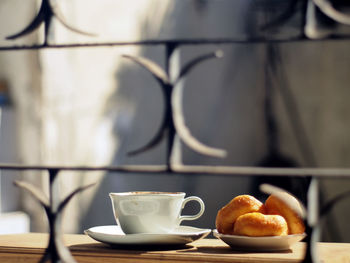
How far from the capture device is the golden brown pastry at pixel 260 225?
123cm

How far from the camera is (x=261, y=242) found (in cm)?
122

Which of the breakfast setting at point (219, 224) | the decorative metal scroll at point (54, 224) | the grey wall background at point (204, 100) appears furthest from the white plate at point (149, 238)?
the grey wall background at point (204, 100)

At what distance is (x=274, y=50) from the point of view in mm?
3641

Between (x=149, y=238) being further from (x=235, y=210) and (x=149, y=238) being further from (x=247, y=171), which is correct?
(x=247, y=171)

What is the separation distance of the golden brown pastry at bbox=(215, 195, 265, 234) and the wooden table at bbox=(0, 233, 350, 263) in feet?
0.15

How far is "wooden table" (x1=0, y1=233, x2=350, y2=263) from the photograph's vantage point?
117 centimetres

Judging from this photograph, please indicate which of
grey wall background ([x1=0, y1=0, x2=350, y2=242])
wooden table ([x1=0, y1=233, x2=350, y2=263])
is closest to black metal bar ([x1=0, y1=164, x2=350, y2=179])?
wooden table ([x1=0, y1=233, x2=350, y2=263])

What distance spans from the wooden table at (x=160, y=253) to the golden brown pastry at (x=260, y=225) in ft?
0.15

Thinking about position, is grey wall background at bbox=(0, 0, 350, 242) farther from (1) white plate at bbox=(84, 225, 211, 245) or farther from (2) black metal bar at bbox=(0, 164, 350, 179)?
(2) black metal bar at bbox=(0, 164, 350, 179)

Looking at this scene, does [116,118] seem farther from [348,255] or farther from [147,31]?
[348,255]

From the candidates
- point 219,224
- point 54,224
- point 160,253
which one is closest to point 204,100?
point 219,224

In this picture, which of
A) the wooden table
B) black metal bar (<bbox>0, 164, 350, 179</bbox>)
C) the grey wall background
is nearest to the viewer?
black metal bar (<bbox>0, 164, 350, 179</bbox>)

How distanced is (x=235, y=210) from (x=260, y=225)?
0.07 m

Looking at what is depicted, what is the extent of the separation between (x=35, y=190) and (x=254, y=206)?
0.71 m
